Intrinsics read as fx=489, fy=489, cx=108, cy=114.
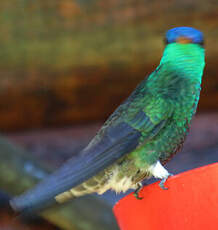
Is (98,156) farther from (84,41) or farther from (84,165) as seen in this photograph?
(84,41)

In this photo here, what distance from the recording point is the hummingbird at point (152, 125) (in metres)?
1.30

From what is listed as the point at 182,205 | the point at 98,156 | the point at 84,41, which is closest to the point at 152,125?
the point at 98,156

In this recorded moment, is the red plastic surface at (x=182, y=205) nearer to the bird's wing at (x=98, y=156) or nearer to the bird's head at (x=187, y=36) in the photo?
the bird's wing at (x=98, y=156)

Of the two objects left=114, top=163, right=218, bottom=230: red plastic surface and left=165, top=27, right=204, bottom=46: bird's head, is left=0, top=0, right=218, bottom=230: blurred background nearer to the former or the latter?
left=165, top=27, right=204, bottom=46: bird's head

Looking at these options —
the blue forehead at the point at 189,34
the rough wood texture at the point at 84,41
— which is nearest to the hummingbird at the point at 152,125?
the blue forehead at the point at 189,34

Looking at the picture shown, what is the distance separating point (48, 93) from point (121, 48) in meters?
0.37

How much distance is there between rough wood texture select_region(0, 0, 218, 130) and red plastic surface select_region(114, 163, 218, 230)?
41.7 inches

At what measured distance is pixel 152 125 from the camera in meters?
1.35

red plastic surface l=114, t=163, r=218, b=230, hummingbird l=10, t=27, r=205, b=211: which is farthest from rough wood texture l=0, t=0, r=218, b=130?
red plastic surface l=114, t=163, r=218, b=230

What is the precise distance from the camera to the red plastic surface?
95 centimetres

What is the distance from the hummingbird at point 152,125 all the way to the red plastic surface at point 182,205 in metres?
0.22

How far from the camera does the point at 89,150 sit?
4.09 ft

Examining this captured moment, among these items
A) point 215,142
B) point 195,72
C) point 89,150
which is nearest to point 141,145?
point 89,150

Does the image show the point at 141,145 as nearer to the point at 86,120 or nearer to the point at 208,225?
the point at 208,225
